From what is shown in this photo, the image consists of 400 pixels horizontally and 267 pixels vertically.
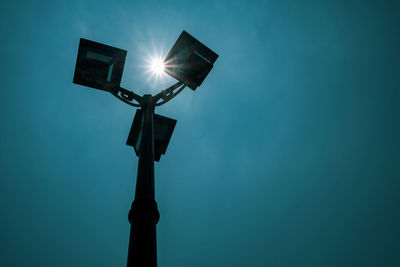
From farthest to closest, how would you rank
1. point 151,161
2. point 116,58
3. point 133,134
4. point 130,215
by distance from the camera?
point 133,134
point 116,58
point 151,161
point 130,215

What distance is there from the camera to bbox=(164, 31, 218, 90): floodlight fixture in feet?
14.3

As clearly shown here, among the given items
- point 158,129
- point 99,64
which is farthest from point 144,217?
point 99,64

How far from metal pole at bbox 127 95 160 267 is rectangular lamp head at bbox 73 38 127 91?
1528 millimetres

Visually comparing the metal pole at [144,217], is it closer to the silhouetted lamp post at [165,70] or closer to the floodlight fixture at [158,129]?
the silhouetted lamp post at [165,70]

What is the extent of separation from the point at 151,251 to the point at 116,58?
3.09 metres

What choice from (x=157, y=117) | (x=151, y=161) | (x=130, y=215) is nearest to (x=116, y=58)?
(x=157, y=117)

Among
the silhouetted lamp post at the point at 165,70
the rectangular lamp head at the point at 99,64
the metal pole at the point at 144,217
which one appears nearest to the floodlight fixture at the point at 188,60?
the silhouetted lamp post at the point at 165,70

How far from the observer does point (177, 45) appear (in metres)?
4.34

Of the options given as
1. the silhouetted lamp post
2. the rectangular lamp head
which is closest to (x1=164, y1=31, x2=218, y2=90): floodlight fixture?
the silhouetted lamp post

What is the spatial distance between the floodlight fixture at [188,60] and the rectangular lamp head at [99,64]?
0.82m

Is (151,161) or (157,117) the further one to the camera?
(157,117)

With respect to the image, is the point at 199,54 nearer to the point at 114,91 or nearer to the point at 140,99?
the point at 140,99

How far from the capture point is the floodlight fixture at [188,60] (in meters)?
4.35

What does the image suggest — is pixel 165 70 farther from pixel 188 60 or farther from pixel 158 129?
pixel 158 129
